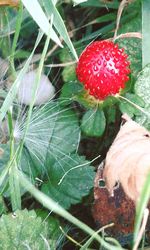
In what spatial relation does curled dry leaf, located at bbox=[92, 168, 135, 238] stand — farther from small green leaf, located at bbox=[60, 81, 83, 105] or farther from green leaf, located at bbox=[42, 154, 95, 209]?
small green leaf, located at bbox=[60, 81, 83, 105]

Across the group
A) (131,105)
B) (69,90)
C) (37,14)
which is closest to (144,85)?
(131,105)

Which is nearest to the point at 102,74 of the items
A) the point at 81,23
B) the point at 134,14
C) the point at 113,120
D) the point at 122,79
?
the point at 122,79

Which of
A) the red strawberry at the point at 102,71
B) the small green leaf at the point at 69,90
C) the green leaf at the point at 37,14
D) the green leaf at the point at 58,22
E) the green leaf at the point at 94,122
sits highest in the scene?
the green leaf at the point at 37,14

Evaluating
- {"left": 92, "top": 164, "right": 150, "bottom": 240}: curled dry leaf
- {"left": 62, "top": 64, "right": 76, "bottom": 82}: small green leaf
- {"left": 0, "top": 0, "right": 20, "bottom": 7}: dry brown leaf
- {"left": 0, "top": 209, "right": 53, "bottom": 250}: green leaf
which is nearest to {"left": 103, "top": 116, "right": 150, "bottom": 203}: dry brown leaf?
{"left": 92, "top": 164, "right": 150, "bottom": 240}: curled dry leaf

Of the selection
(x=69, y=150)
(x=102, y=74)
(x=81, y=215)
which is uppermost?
(x=102, y=74)

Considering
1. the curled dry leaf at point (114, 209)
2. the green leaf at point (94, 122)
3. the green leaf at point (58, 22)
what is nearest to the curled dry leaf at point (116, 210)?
the curled dry leaf at point (114, 209)

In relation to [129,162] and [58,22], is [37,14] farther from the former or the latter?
[129,162]

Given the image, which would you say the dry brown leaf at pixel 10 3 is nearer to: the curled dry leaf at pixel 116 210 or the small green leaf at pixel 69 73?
the small green leaf at pixel 69 73

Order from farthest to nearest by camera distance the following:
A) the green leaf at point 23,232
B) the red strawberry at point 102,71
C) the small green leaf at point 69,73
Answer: the small green leaf at point 69,73 < the red strawberry at point 102,71 < the green leaf at point 23,232

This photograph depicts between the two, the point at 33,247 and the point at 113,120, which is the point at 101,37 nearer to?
the point at 113,120
